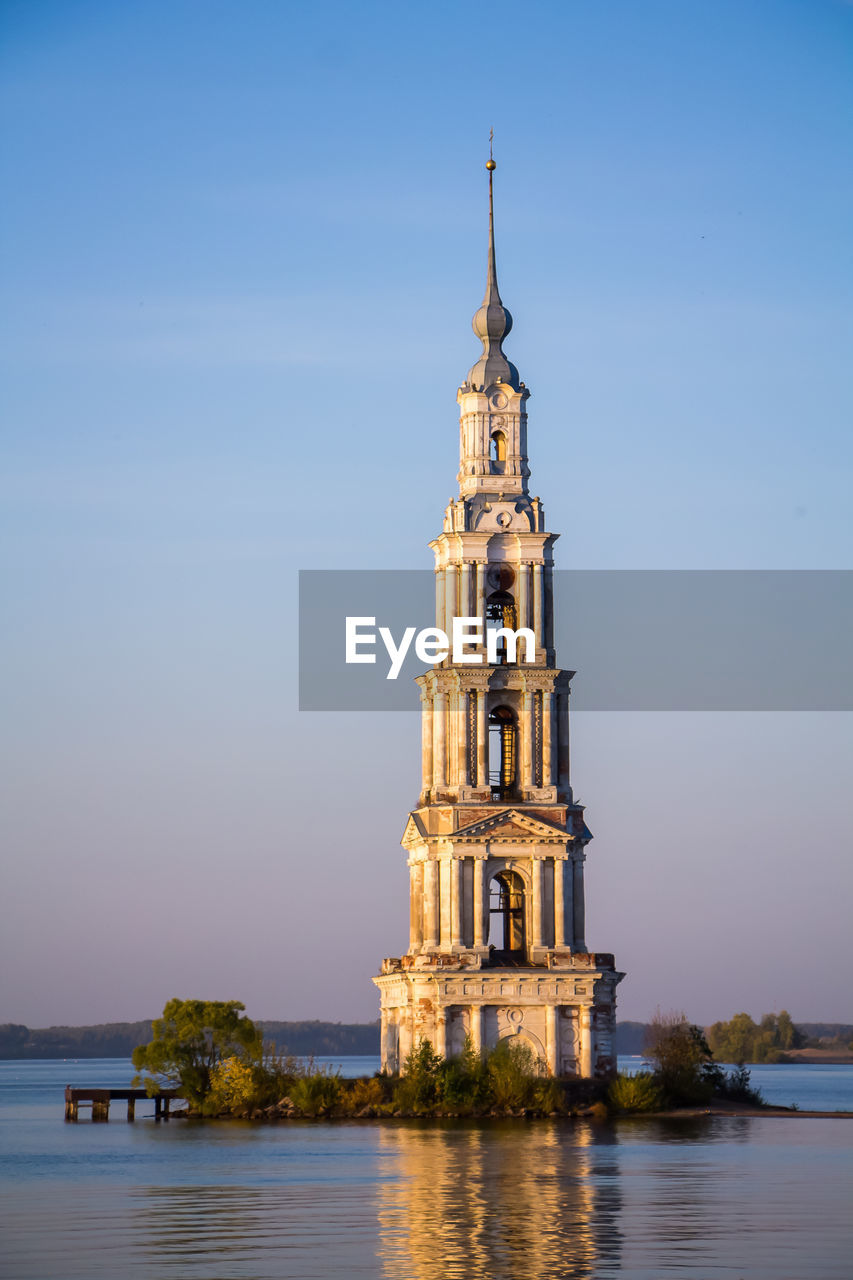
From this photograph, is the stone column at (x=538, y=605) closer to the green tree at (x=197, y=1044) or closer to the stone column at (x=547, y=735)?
the stone column at (x=547, y=735)

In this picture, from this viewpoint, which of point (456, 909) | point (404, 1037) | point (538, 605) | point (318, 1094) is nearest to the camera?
point (318, 1094)

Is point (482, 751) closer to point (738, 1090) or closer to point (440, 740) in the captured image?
point (440, 740)

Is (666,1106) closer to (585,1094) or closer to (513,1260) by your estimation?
(585,1094)

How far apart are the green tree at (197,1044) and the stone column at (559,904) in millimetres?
12396

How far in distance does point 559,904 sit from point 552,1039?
542cm

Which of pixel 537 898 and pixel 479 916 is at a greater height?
pixel 537 898

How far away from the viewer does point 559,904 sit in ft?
281

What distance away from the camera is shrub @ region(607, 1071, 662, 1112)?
8125 centimetres

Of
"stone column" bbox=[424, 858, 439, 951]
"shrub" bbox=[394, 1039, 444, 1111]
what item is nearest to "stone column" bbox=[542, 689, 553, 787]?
"stone column" bbox=[424, 858, 439, 951]

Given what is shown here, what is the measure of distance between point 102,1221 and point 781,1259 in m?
15.8

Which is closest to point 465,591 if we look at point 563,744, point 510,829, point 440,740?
point 440,740

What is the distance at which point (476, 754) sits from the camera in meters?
87.3

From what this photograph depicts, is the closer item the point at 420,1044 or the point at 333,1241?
the point at 333,1241

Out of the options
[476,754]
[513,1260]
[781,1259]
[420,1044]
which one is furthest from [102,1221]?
[476,754]
